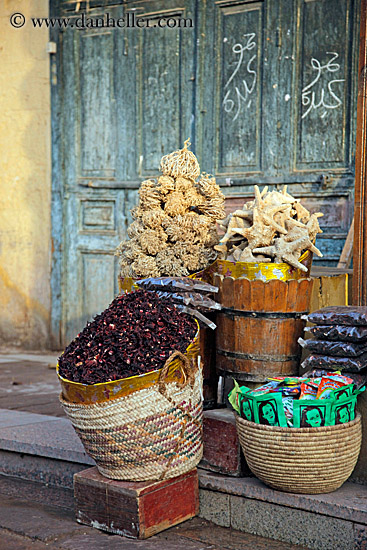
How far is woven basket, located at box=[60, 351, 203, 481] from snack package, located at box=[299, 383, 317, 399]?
522 millimetres

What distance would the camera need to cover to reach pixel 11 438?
167 inches

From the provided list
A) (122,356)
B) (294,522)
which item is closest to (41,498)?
(122,356)

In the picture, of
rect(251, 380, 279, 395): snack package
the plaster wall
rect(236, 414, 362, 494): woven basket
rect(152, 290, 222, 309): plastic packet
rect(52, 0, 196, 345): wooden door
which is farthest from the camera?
the plaster wall

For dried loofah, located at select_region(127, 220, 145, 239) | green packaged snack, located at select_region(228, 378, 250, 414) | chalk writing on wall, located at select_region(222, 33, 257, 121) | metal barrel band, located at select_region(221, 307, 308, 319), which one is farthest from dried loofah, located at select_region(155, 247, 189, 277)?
chalk writing on wall, located at select_region(222, 33, 257, 121)

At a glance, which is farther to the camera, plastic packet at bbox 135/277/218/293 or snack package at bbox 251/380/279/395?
plastic packet at bbox 135/277/218/293

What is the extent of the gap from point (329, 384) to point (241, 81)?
3.95 metres

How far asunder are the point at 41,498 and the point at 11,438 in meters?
0.51

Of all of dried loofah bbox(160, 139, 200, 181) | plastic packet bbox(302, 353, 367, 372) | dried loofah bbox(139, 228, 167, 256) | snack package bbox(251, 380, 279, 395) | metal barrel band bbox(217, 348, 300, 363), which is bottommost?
snack package bbox(251, 380, 279, 395)

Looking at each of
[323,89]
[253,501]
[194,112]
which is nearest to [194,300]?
[253,501]

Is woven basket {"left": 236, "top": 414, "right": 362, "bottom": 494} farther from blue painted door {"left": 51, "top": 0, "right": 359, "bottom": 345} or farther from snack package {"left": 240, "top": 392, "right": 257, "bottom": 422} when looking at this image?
blue painted door {"left": 51, "top": 0, "right": 359, "bottom": 345}

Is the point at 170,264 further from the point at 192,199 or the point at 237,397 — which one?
the point at 237,397

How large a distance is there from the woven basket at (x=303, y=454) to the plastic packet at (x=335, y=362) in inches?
9.7

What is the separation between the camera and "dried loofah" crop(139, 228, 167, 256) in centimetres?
401

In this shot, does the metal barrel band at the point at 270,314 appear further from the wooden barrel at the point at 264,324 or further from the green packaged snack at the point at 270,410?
the green packaged snack at the point at 270,410
